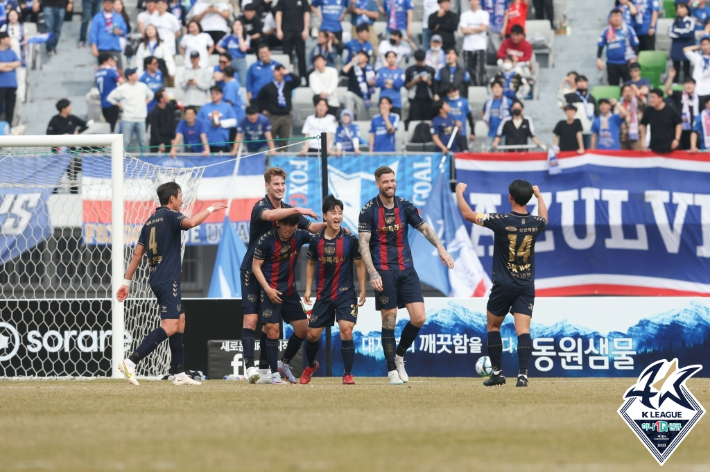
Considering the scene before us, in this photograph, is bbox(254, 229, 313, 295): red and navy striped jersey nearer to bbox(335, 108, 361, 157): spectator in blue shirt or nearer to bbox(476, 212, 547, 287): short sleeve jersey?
bbox(476, 212, 547, 287): short sleeve jersey

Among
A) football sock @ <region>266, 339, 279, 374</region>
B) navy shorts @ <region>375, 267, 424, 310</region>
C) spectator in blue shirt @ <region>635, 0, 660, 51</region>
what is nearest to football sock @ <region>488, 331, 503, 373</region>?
navy shorts @ <region>375, 267, 424, 310</region>

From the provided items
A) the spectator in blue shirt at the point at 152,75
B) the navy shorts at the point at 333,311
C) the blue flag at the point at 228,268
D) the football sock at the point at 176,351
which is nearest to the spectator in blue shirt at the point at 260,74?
the spectator in blue shirt at the point at 152,75

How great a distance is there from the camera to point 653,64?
72.5ft

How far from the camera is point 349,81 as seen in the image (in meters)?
21.7

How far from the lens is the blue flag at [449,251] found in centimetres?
1767

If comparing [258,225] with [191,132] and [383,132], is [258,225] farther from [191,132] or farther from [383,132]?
→ [191,132]

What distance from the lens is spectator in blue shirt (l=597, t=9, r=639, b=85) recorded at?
21.7 meters

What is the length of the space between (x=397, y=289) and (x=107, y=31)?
44.7 ft

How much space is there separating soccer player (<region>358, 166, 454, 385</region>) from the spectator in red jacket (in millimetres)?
10850

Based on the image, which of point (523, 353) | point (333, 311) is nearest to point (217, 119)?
point (333, 311)

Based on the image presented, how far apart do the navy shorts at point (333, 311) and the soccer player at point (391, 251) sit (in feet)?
0.99

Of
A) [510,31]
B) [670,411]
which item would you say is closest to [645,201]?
[510,31]

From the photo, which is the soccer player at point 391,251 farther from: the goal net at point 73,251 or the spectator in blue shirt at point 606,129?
the spectator in blue shirt at point 606,129

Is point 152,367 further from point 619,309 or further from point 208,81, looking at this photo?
point 208,81
